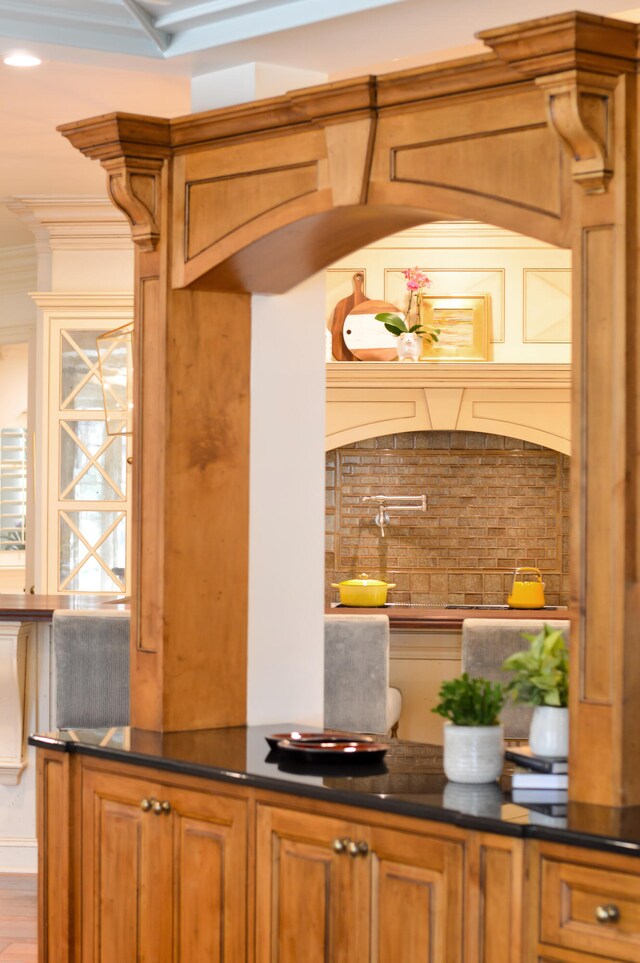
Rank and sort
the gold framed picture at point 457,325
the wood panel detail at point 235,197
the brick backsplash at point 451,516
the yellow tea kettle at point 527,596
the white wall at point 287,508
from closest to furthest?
the wood panel detail at point 235,197 < the white wall at point 287,508 < the yellow tea kettle at point 527,596 < the gold framed picture at point 457,325 < the brick backsplash at point 451,516

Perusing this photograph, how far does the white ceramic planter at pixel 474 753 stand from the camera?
2.89 meters

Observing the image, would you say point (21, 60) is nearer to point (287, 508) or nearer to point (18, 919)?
point (287, 508)

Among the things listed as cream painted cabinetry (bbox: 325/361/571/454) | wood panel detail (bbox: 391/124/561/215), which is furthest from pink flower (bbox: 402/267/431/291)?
wood panel detail (bbox: 391/124/561/215)

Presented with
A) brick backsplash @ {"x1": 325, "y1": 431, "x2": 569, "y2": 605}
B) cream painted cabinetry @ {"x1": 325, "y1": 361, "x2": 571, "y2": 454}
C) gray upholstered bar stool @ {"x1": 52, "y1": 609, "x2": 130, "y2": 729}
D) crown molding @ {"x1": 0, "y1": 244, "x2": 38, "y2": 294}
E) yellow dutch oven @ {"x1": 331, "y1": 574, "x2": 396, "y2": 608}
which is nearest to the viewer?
gray upholstered bar stool @ {"x1": 52, "y1": 609, "x2": 130, "y2": 729}

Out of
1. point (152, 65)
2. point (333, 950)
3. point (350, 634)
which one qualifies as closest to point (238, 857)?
point (333, 950)

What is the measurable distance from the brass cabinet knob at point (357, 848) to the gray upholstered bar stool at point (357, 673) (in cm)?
153

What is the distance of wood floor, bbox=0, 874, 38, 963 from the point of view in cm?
430

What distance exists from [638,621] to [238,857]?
3.54ft

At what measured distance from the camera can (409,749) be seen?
11.1ft

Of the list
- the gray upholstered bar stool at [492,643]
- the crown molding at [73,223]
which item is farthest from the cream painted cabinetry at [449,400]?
the gray upholstered bar stool at [492,643]

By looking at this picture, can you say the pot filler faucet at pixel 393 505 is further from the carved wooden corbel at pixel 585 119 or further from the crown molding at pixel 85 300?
the carved wooden corbel at pixel 585 119

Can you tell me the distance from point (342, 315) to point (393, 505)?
98cm

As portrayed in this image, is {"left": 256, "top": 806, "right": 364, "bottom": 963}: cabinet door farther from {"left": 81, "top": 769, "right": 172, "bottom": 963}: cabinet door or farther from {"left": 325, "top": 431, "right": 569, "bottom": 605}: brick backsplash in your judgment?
{"left": 325, "top": 431, "right": 569, "bottom": 605}: brick backsplash

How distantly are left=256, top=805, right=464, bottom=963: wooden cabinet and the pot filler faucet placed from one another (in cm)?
378
